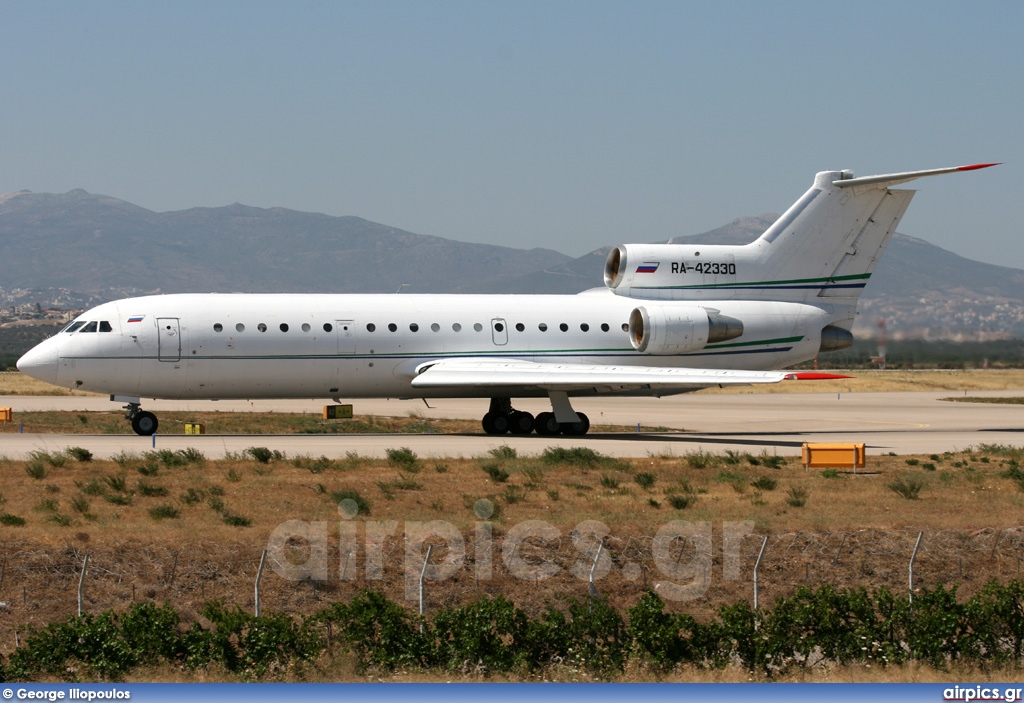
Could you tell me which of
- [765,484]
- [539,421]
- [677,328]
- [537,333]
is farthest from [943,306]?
[765,484]

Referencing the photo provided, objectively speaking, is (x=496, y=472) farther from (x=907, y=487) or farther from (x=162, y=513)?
(x=907, y=487)

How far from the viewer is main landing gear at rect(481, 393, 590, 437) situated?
38281mm

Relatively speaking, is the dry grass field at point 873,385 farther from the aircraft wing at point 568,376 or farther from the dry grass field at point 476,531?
the dry grass field at point 476,531

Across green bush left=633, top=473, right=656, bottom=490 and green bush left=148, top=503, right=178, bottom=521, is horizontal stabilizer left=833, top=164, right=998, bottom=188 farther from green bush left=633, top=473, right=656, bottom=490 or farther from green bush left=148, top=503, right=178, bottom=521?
green bush left=148, top=503, right=178, bottom=521

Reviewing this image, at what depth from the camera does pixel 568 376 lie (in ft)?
117

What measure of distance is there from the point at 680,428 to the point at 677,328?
8231 millimetres

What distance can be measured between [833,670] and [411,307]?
24.1 m

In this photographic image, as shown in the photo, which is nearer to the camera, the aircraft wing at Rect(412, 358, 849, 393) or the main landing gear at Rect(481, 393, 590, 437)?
the aircraft wing at Rect(412, 358, 849, 393)

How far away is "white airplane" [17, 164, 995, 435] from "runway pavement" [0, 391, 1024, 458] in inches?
63.5

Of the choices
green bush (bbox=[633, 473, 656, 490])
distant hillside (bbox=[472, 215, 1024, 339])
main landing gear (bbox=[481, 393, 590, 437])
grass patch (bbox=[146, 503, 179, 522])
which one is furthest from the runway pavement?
grass patch (bbox=[146, 503, 179, 522])

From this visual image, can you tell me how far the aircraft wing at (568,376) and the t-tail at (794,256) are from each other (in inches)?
148

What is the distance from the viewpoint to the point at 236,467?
92.1 feet

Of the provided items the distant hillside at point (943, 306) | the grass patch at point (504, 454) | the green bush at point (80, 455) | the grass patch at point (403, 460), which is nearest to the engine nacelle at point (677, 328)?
the distant hillside at point (943, 306)

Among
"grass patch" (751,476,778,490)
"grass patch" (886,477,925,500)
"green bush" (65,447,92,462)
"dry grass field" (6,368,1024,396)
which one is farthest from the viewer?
"dry grass field" (6,368,1024,396)
